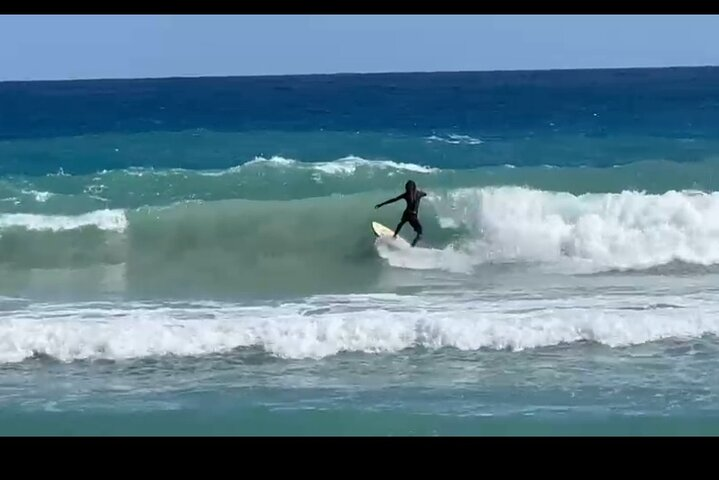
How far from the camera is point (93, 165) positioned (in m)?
12.1

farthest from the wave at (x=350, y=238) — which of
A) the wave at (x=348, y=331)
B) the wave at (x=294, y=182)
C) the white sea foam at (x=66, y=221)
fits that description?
the wave at (x=348, y=331)

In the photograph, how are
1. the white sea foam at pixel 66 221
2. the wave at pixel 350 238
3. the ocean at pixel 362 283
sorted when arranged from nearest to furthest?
the ocean at pixel 362 283 < the wave at pixel 350 238 < the white sea foam at pixel 66 221

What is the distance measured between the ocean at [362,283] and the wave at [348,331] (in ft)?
0.06

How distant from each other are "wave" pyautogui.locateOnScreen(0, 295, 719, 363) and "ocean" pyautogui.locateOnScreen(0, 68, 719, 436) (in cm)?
2

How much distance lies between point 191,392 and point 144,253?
3443 mm

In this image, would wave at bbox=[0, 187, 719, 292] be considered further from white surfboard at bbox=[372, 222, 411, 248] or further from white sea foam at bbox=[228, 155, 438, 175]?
white sea foam at bbox=[228, 155, 438, 175]

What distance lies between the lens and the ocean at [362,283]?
5.11m

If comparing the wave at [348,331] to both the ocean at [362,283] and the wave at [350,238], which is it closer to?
the ocean at [362,283]

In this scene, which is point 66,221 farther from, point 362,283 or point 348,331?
point 348,331

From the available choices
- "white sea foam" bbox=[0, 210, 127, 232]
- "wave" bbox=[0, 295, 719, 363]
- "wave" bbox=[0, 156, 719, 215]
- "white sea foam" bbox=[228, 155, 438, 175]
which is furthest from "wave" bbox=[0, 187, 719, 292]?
"wave" bbox=[0, 295, 719, 363]

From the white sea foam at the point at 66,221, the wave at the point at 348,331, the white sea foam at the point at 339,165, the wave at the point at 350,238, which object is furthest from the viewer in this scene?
the white sea foam at the point at 339,165
